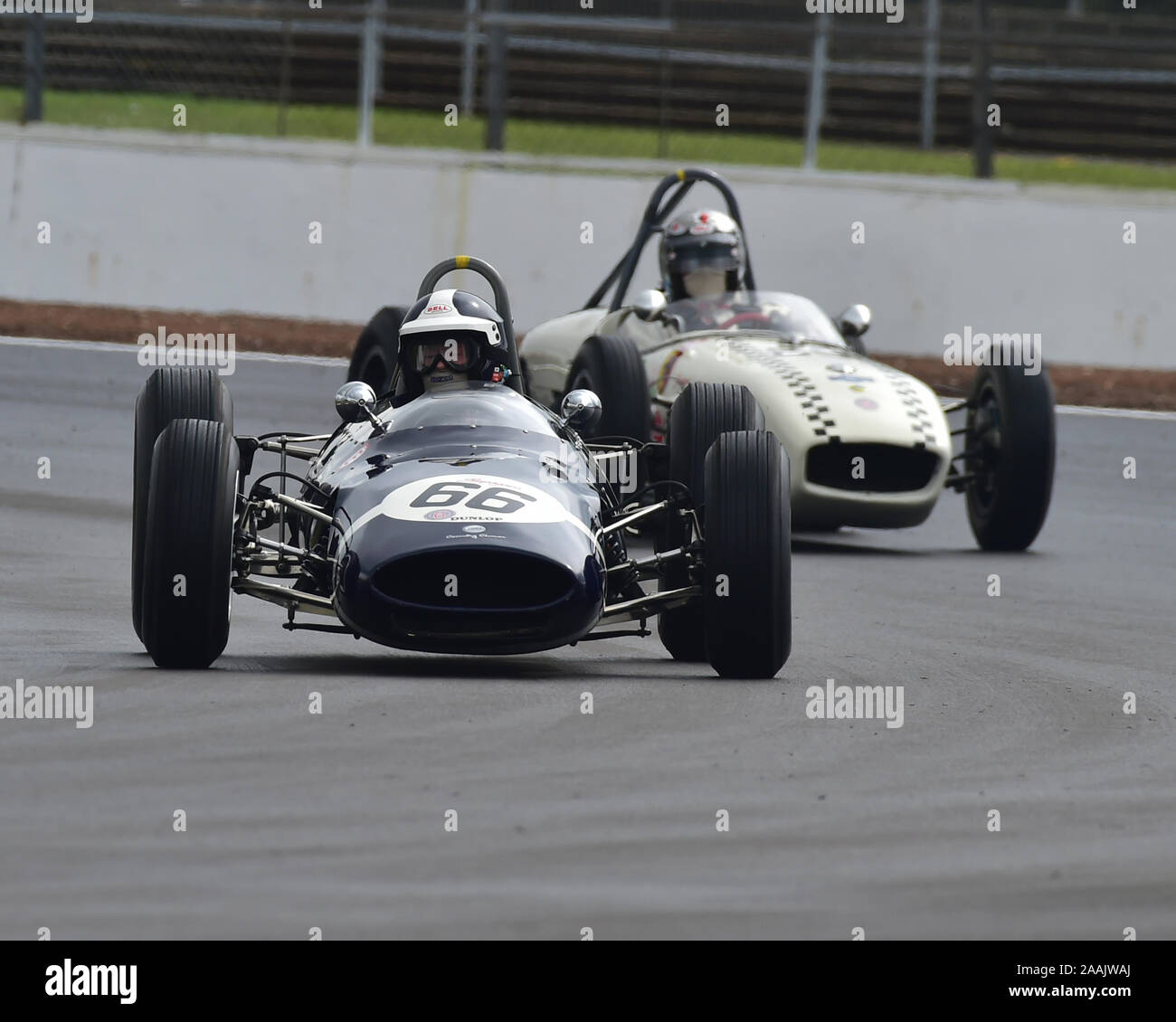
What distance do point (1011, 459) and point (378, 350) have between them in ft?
10.2

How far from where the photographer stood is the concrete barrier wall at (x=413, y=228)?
18172 millimetres

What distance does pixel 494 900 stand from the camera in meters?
5.27

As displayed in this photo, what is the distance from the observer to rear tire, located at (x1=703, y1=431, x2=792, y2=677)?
25.6 ft

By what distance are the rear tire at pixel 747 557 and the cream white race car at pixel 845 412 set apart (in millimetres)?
3452

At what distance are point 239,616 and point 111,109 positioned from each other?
1168 cm

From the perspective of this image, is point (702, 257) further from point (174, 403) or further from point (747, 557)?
point (747, 557)

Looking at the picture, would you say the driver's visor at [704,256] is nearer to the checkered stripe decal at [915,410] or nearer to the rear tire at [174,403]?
the checkered stripe decal at [915,410]

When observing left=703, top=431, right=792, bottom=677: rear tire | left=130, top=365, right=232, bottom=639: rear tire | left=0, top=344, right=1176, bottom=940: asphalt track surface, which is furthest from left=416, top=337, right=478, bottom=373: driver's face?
left=703, top=431, right=792, bottom=677: rear tire

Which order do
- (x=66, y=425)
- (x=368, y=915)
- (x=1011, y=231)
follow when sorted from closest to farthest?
(x=368, y=915) → (x=66, y=425) → (x=1011, y=231)

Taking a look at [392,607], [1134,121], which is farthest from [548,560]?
[1134,121]

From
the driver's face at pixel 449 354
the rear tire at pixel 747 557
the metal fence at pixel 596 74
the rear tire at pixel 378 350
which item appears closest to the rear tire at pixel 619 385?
the rear tire at pixel 378 350

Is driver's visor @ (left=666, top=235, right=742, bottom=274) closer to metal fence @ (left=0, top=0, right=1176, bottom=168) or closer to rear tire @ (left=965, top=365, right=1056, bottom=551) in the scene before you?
rear tire @ (left=965, top=365, right=1056, bottom=551)

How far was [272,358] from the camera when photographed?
59.9 feet
